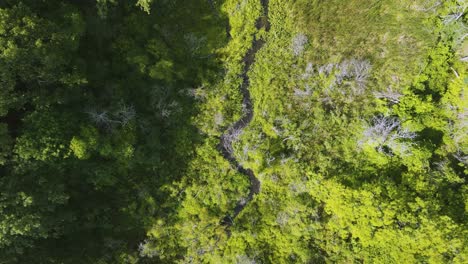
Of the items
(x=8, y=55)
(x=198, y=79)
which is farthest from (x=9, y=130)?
(x=198, y=79)

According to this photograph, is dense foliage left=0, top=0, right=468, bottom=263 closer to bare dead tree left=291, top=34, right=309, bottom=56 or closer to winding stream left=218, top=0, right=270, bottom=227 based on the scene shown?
bare dead tree left=291, top=34, right=309, bottom=56

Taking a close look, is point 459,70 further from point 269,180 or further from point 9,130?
point 9,130

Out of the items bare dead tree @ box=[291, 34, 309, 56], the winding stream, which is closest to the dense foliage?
bare dead tree @ box=[291, 34, 309, 56]

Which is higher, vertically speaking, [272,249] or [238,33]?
[238,33]

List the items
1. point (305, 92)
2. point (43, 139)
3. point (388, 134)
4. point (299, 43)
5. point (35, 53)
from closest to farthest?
point (35, 53), point (43, 139), point (388, 134), point (299, 43), point (305, 92)

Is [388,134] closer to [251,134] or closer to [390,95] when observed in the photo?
[390,95]

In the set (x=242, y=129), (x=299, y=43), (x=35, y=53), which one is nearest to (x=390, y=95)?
(x=299, y=43)

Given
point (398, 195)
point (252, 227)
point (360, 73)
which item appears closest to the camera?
point (398, 195)
